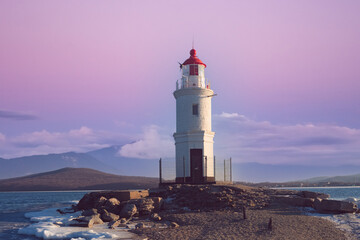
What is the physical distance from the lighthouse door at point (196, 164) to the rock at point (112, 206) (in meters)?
6.86

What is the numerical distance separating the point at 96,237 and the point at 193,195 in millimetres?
7625

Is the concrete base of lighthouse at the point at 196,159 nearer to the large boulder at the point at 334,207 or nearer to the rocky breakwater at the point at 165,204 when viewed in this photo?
the rocky breakwater at the point at 165,204

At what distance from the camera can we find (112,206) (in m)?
21.1

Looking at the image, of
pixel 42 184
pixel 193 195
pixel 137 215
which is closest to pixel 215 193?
pixel 193 195

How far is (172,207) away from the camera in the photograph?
2105 cm

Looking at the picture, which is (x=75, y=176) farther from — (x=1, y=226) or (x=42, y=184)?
(x=1, y=226)

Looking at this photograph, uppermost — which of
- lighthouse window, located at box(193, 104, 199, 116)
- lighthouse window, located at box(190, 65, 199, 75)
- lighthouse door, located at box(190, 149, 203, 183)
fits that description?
lighthouse window, located at box(190, 65, 199, 75)

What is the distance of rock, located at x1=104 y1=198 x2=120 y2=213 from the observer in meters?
20.9

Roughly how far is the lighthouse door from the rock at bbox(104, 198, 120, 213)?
686 centimetres

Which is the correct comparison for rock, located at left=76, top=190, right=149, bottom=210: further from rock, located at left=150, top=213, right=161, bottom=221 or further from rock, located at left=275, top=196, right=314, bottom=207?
rock, located at left=275, top=196, right=314, bottom=207

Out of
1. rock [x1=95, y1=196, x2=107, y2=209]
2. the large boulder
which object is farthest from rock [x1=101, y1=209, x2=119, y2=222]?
the large boulder

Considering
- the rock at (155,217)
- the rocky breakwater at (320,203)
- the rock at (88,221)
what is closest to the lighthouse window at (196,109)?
the rocky breakwater at (320,203)

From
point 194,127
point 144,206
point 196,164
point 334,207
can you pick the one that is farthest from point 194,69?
point 334,207

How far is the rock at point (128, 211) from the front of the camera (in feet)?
64.0
